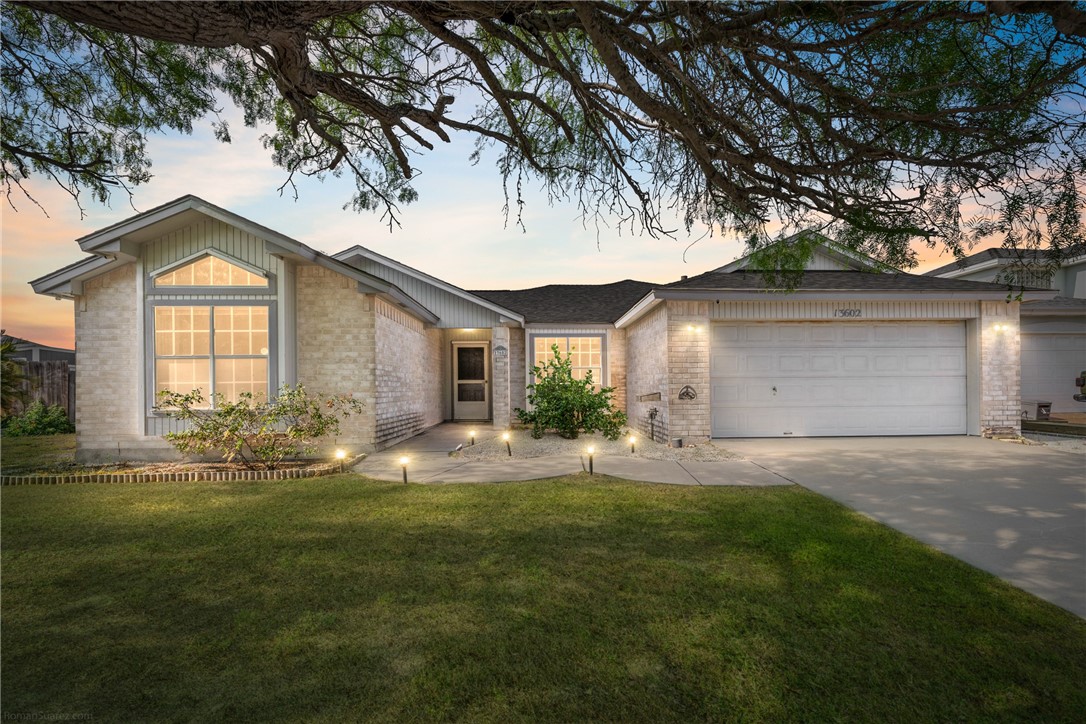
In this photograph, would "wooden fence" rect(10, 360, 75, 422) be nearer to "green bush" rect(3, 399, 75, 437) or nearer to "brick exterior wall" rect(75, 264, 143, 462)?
"green bush" rect(3, 399, 75, 437)

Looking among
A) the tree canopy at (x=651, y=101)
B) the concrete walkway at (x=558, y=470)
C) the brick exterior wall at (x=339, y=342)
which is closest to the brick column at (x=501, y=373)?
the brick exterior wall at (x=339, y=342)

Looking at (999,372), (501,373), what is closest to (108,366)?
(501,373)

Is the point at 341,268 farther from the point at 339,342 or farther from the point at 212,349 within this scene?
the point at 212,349

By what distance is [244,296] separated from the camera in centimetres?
899

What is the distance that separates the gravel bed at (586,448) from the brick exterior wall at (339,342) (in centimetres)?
Answer: 197

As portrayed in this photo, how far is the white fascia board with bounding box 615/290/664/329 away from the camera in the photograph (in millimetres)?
10444

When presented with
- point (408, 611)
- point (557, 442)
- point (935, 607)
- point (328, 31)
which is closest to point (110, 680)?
point (408, 611)

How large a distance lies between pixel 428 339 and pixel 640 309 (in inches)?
247

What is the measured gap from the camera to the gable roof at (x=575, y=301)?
1496cm

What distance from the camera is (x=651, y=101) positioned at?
3852mm

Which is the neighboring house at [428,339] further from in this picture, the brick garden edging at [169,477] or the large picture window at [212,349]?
the brick garden edging at [169,477]

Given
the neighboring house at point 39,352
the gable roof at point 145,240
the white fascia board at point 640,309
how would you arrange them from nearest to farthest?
the gable roof at point 145,240 → the white fascia board at point 640,309 → the neighboring house at point 39,352

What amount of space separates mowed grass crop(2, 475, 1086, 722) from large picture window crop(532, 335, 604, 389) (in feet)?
32.1

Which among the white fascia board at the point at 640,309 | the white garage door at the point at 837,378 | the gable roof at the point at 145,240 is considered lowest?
the white garage door at the point at 837,378
